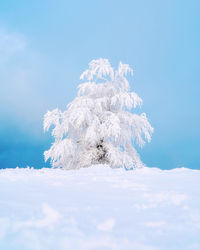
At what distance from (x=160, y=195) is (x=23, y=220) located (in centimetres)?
183

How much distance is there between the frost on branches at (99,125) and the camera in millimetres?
13508

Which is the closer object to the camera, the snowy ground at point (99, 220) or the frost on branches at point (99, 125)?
the snowy ground at point (99, 220)

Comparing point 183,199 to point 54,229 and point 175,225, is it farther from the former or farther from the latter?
point 54,229

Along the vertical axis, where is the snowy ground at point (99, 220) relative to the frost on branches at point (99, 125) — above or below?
below

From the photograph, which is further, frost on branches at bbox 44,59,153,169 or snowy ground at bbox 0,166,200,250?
frost on branches at bbox 44,59,153,169

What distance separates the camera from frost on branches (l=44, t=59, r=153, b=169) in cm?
1351

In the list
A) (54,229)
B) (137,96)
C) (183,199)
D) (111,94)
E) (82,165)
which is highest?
(111,94)

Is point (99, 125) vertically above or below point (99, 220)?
above

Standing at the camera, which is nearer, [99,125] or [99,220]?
→ [99,220]

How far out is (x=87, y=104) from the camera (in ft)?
46.1

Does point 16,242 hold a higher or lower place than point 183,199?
lower

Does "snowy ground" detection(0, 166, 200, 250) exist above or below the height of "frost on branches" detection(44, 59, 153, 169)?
below

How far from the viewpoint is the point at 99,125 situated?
1380 centimetres

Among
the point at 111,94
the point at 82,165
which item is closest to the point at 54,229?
the point at 82,165
